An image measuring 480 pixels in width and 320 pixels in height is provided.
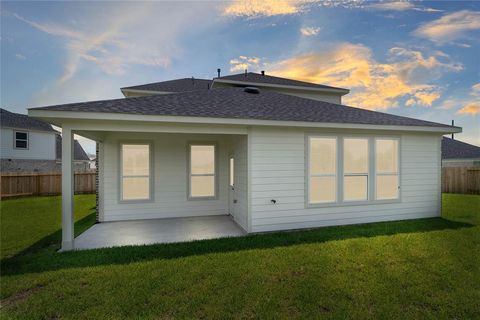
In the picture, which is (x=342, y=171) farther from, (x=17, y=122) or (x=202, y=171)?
(x=17, y=122)

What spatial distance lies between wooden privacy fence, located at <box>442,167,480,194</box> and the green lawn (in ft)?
35.8

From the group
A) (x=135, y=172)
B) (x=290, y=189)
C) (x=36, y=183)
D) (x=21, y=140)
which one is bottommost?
(x=36, y=183)

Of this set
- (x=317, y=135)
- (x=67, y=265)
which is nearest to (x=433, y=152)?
(x=317, y=135)

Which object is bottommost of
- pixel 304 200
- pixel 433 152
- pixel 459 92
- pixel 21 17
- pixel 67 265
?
pixel 67 265

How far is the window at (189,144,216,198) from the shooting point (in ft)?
26.4

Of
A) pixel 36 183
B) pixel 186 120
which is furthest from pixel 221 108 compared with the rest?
pixel 36 183

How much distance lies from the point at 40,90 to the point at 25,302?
1219 cm

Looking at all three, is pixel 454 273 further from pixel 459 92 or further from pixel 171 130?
pixel 459 92

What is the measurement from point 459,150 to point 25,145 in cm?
3686

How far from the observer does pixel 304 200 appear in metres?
6.31

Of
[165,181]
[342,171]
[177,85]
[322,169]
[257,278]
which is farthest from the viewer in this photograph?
[177,85]

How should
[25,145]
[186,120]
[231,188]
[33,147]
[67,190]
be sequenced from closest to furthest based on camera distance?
[67,190]
[186,120]
[231,188]
[25,145]
[33,147]

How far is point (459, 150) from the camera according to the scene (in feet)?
69.2

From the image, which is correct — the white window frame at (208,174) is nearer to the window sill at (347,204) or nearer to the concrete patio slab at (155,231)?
the concrete patio slab at (155,231)
